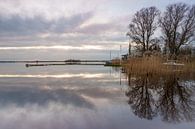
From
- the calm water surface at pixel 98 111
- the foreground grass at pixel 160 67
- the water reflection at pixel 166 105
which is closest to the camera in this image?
the calm water surface at pixel 98 111

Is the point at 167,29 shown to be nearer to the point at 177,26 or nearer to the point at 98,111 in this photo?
the point at 177,26

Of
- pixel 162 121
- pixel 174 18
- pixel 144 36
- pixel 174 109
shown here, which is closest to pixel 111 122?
pixel 162 121

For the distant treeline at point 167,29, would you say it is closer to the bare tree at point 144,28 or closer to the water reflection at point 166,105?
the bare tree at point 144,28

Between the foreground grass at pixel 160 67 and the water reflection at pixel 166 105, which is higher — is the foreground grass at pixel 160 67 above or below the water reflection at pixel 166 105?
above

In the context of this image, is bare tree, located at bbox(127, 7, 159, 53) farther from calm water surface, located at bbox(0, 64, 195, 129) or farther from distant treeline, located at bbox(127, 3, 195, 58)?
calm water surface, located at bbox(0, 64, 195, 129)

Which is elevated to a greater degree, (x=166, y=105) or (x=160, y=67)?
(x=160, y=67)

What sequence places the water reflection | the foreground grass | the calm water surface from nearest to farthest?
the calm water surface → the water reflection → the foreground grass

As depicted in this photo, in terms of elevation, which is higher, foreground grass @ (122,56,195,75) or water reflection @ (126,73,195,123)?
foreground grass @ (122,56,195,75)

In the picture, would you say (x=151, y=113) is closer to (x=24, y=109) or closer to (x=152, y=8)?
(x=24, y=109)

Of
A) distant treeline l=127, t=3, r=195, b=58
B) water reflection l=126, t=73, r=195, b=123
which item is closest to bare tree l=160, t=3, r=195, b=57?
distant treeline l=127, t=3, r=195, b=58

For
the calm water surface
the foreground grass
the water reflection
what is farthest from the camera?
the foreground grass

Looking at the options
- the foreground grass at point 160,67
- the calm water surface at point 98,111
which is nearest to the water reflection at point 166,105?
the calm water surface at point 98,111

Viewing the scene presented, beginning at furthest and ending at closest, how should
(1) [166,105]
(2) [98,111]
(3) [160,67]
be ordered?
1. (3) [160,67]
2. (1) [166,105]
3. (2) [98,111]

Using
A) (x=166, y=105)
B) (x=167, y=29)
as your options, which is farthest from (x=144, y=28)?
(x=166, y=105)
